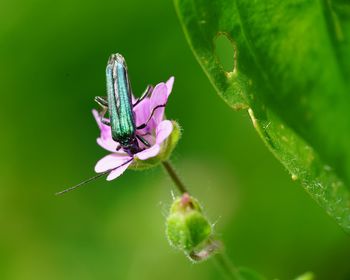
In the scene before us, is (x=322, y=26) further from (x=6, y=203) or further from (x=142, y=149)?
(x=6, y=203)

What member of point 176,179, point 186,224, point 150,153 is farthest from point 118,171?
point 186,224

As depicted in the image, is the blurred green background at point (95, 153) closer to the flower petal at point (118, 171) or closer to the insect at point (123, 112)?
the insect at point (123, 112)

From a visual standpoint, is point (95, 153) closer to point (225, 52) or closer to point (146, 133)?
point (225, 52)

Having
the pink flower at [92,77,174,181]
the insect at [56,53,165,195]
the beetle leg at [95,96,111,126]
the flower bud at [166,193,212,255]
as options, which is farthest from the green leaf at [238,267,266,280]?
the beetle leg at [95,96,111,126]

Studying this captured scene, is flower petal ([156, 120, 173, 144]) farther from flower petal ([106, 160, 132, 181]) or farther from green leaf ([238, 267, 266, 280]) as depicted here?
green leaf ([238, 267, 266, 280])

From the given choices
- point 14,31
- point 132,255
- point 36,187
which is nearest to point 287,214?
point 132,255

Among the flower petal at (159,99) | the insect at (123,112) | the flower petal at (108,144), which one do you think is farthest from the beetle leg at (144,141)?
the flower petal at (159,99)
